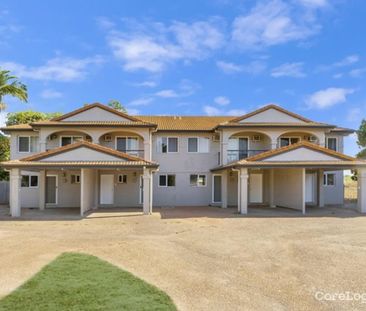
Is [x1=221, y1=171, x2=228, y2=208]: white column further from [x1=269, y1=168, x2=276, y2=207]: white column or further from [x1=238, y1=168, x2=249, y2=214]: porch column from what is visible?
[x1=238, y1=168, x2=249, y2=214]: porch column

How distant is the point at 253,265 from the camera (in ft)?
28.4

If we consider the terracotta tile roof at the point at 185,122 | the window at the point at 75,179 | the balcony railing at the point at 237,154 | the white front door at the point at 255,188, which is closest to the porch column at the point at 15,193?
the window at the point at 75,179

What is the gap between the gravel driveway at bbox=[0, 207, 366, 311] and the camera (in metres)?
6.60

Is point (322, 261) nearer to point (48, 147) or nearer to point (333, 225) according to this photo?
point (333, 225)

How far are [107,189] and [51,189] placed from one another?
4.06 meters

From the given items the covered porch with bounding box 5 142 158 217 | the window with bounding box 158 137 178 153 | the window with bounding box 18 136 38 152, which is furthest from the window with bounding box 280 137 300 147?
the window with bounding box 18 136 38 152

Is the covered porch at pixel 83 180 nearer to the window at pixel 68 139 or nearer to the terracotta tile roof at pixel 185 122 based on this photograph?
the window at pixel 68 139

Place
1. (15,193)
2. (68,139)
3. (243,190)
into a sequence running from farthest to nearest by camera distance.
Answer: (68,139) < (243,190) < (15,193)

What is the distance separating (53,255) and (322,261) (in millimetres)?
7383

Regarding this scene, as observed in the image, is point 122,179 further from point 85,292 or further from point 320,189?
point 85,292

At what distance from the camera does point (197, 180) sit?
2562 cm

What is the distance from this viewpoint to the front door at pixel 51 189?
2438 cm

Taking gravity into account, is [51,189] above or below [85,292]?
above

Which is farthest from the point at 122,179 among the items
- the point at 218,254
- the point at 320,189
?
the point at 218,254
